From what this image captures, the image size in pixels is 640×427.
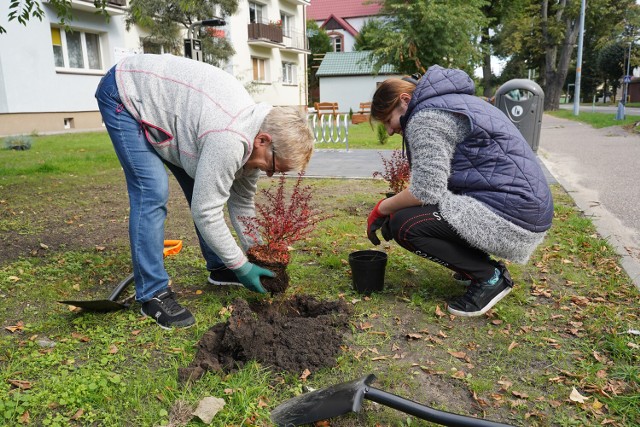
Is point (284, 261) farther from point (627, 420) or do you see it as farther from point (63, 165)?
point (63, 165)

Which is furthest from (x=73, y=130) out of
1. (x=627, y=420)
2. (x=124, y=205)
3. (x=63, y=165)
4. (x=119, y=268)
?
(x=627, y=420)

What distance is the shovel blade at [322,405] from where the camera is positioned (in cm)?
197

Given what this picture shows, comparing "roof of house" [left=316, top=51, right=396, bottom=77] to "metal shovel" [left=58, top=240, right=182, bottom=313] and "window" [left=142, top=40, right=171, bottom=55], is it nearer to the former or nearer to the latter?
"window" [left=142, top=40, right=171, bottom=55]

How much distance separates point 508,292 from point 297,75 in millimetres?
31350

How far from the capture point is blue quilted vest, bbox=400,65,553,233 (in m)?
2.76

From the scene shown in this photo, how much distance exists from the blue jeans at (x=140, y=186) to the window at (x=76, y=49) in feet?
50.4

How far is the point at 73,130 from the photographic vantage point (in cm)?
1667

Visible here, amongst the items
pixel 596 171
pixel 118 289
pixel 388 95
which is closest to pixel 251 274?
pixel 118 289

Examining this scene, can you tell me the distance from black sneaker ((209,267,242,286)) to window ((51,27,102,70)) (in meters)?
15.2

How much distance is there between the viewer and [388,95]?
9.76 feet

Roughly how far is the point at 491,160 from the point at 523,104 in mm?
6727

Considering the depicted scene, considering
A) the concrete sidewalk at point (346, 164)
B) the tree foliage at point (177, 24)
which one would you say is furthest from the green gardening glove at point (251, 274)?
the tree foliage at point (177, 24)

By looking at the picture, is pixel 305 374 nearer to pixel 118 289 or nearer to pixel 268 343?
pixel 268 343

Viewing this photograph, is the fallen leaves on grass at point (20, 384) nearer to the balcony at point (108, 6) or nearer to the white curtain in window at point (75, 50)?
the balcony at point (108, 6)
